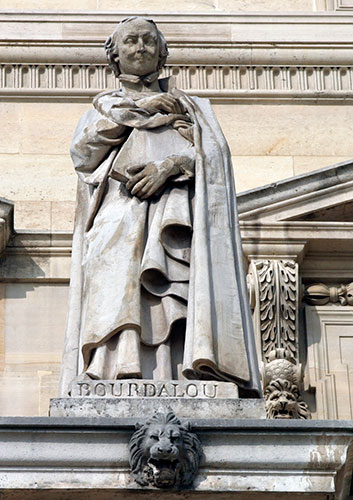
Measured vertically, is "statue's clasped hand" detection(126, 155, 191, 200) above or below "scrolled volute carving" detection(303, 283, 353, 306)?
below

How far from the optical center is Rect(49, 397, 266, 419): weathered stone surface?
11.4 m

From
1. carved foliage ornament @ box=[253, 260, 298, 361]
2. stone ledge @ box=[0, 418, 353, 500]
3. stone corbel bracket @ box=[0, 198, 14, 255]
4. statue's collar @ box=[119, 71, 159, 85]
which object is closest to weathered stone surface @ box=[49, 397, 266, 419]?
stone ledge @ box=[0, 418, 353, 500]

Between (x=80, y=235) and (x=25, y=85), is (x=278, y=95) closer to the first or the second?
(x=25, y=85)

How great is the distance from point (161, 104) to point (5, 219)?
3.85 meters

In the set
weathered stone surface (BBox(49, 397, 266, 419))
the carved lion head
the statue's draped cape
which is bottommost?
weathered stone surface (BBox(49, 397, 266, 419))

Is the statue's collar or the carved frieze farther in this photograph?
the carved frieze

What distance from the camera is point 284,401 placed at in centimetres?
1548

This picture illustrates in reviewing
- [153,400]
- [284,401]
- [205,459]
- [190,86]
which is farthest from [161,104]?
[190,86]

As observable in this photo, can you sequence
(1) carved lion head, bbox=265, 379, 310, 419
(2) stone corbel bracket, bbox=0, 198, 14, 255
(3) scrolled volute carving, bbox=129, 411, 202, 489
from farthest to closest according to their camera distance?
(2) stone corbel bracket, bbox=0, 198, 14, 255, (1) carved lion head, bbox=265, 379, 310, 419, (3) scrolled volute carving, bbox=129, 411, 202, 489

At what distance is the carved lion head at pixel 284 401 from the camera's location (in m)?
15.5

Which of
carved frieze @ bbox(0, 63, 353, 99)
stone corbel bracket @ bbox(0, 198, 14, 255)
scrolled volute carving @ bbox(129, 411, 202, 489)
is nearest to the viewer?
scrolled volute carving @ bbox(129, 411, 202, 489)

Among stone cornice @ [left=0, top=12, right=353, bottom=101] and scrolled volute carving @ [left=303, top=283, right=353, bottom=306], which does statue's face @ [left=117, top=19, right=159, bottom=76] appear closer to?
scrolled volute carving @ [left=303, top=283, right=353, bottom=306]

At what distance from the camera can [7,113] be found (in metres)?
17.9

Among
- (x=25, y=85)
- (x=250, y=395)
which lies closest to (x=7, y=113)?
(x=25, y=85)
